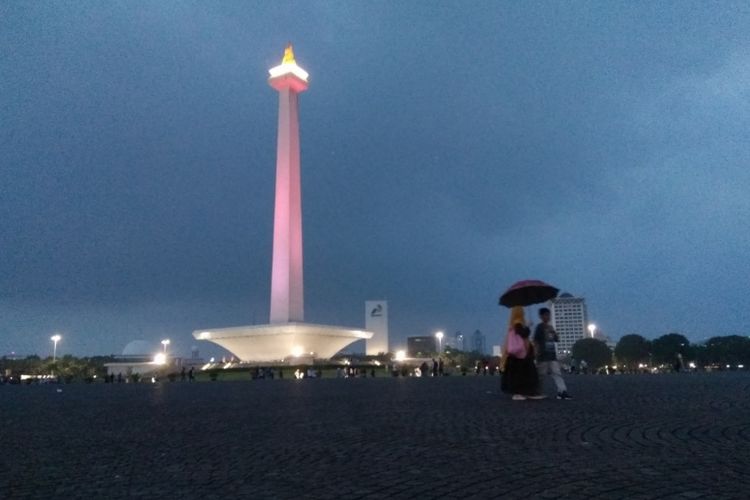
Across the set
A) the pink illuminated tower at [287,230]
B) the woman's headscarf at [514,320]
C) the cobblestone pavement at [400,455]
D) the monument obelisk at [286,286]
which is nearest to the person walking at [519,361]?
the woman's headscarf at [514,320]

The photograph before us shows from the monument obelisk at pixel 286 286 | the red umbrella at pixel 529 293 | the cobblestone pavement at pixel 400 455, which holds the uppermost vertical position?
the monument obelisk at pixel 286 286

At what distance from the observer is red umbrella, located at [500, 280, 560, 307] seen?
43.2ft

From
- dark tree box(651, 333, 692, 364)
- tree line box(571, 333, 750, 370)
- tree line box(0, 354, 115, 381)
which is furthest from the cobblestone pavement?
dark tree box(651, 333, 692, 364)

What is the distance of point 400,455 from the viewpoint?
5914 millimetres

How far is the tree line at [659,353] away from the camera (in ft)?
289

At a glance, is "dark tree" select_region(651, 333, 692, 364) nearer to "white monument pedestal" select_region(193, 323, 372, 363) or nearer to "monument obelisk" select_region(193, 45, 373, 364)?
"white monument pedestal" select_region(193, 323, 372, 363)

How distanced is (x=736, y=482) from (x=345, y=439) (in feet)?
14.0

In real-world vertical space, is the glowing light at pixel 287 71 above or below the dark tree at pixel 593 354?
above

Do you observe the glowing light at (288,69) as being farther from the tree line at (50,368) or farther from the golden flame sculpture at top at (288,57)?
the tree line at (50,368)

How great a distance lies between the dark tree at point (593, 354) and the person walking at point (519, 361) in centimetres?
8646

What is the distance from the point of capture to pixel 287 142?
7075 cm

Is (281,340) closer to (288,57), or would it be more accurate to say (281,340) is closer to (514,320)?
(288,57)

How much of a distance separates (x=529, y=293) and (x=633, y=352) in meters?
89.8

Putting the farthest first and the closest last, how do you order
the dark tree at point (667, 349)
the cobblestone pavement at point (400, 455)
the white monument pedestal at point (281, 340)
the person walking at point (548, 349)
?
the dark tree at point (667, 349), the white monument pedestal at point (281, 340), the person walking at point (548, 349), the cobblestone pavement at point (400, 455)
